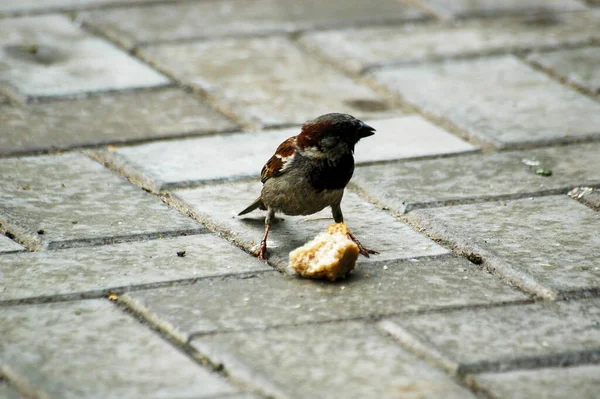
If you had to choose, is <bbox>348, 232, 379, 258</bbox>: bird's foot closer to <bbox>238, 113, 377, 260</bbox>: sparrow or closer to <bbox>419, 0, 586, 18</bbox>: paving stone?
<bbox>238, 113, 377, 260</bbox>: sparrow

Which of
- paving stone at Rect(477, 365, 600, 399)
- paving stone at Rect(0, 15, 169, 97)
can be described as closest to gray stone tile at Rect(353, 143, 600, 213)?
paving stone at Rect(477, 365, 600, 399)

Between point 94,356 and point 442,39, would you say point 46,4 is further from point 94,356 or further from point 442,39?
point 94,356

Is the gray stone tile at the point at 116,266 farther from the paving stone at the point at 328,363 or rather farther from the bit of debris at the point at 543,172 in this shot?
the bit of debris at the point at 543,172

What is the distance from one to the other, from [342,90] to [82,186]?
2.04 m

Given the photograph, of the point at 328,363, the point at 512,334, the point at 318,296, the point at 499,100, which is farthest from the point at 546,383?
the point at 499,100

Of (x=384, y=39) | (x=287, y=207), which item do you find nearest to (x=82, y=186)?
(x=287, y=207)

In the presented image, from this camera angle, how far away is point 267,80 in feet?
21.4

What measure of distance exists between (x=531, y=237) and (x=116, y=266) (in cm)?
173

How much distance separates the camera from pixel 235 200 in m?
4.83

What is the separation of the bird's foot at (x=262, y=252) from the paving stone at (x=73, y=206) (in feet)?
1.19

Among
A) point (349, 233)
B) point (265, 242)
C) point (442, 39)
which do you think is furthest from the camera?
point (442, 39)

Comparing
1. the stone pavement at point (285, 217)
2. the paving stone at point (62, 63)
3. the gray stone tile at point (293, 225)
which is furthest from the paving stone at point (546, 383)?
the paving stone at point (62, 63)

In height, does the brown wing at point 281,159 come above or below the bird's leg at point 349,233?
above

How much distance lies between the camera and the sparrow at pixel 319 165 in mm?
4195
